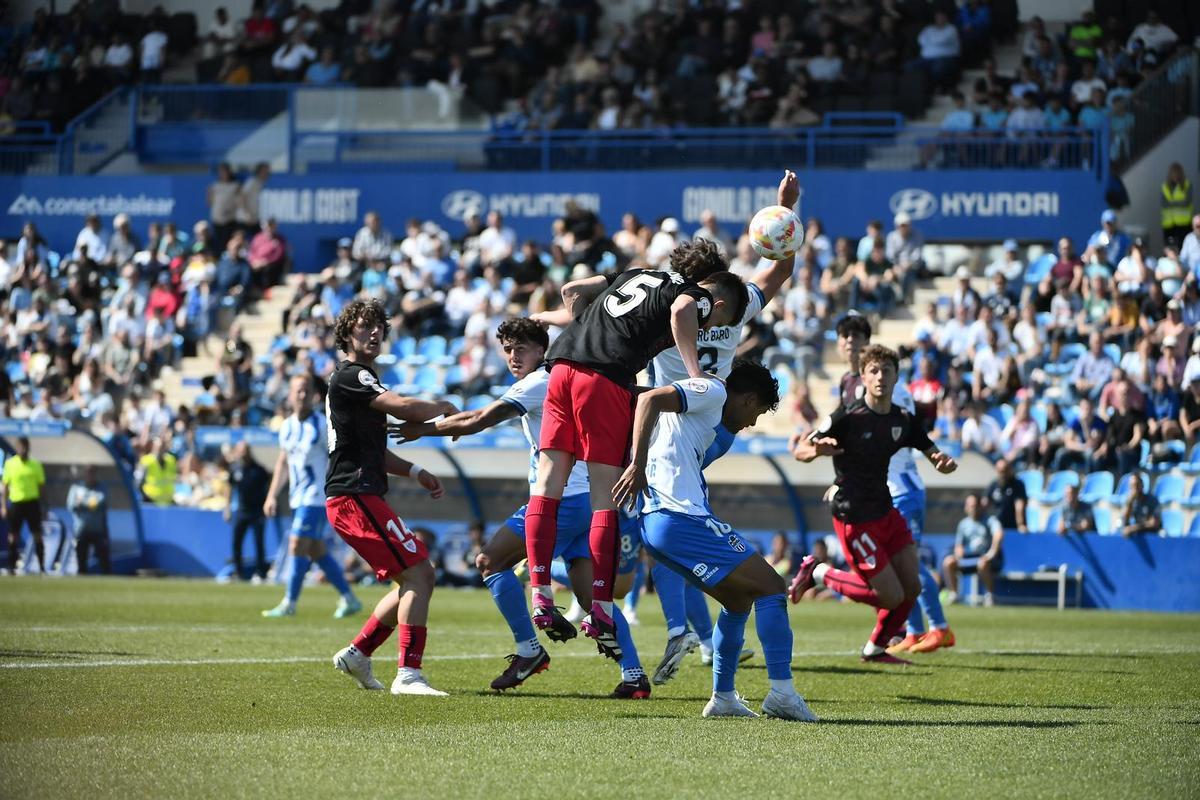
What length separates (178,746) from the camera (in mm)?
6945

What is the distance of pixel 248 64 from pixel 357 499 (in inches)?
1069

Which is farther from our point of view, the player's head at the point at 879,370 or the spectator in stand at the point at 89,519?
the spectator in stand at the point at 89,519

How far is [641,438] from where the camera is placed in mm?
7777

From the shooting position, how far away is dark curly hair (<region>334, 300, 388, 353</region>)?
9.11 metres

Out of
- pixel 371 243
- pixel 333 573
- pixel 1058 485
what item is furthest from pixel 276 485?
pixel 371 243

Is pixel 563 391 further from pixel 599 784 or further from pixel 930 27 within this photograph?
pixel 930 27

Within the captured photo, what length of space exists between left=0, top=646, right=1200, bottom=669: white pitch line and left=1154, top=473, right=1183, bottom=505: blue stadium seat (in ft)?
25.8

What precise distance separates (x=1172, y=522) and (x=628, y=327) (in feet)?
46.3

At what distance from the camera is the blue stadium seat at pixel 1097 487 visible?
21.3m

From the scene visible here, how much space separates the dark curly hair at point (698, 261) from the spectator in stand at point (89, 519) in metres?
17.9

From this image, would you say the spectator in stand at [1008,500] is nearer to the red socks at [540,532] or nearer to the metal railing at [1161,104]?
the metal railing at [1161,104]

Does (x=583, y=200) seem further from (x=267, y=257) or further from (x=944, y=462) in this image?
(x=944, y=462)

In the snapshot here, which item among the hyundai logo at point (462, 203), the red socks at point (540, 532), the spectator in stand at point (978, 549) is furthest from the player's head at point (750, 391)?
the hyundai logo at point (462, 203)

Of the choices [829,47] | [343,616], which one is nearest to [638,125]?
[829,47]
